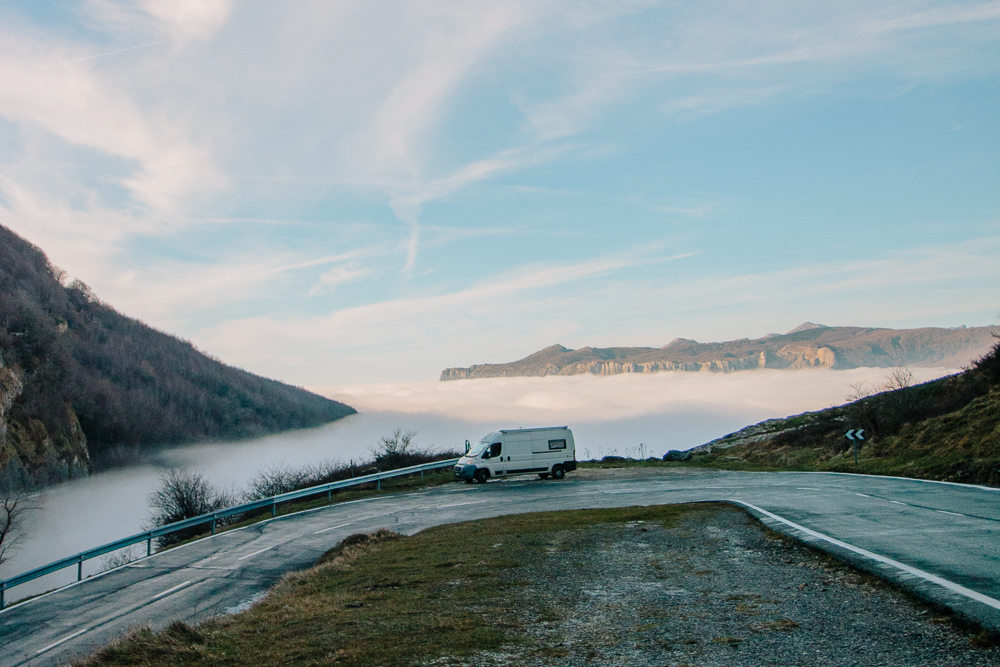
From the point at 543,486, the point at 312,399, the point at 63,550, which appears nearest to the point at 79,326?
the point at 312,399

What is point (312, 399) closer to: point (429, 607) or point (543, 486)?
point (543, 486)

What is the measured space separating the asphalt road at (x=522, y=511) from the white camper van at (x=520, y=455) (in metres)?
2.20

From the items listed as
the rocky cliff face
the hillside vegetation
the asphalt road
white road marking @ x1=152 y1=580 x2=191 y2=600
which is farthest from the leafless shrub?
the rocky cliff face

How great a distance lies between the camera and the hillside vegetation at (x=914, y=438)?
2552 centimetres

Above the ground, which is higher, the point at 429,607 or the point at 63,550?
the point at 429,607

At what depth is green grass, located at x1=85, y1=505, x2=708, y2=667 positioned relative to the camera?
26.0ft

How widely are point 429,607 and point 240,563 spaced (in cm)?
1323

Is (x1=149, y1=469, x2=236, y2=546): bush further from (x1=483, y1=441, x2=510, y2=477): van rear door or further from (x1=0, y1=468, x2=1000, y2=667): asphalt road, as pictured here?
(x1=483, y1=441, x2=510, y2=477): van rear door

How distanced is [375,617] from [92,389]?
13239 centimetres

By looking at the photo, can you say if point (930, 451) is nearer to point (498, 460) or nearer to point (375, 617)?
point (498, 460)

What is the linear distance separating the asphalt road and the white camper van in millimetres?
2196

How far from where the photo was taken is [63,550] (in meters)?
75.4

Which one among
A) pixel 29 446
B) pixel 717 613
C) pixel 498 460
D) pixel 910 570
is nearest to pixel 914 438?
pixel 498 460

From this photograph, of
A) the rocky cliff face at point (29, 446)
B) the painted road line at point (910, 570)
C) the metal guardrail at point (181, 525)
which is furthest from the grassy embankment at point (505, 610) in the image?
the rocky cliff face at point (29, 446)
